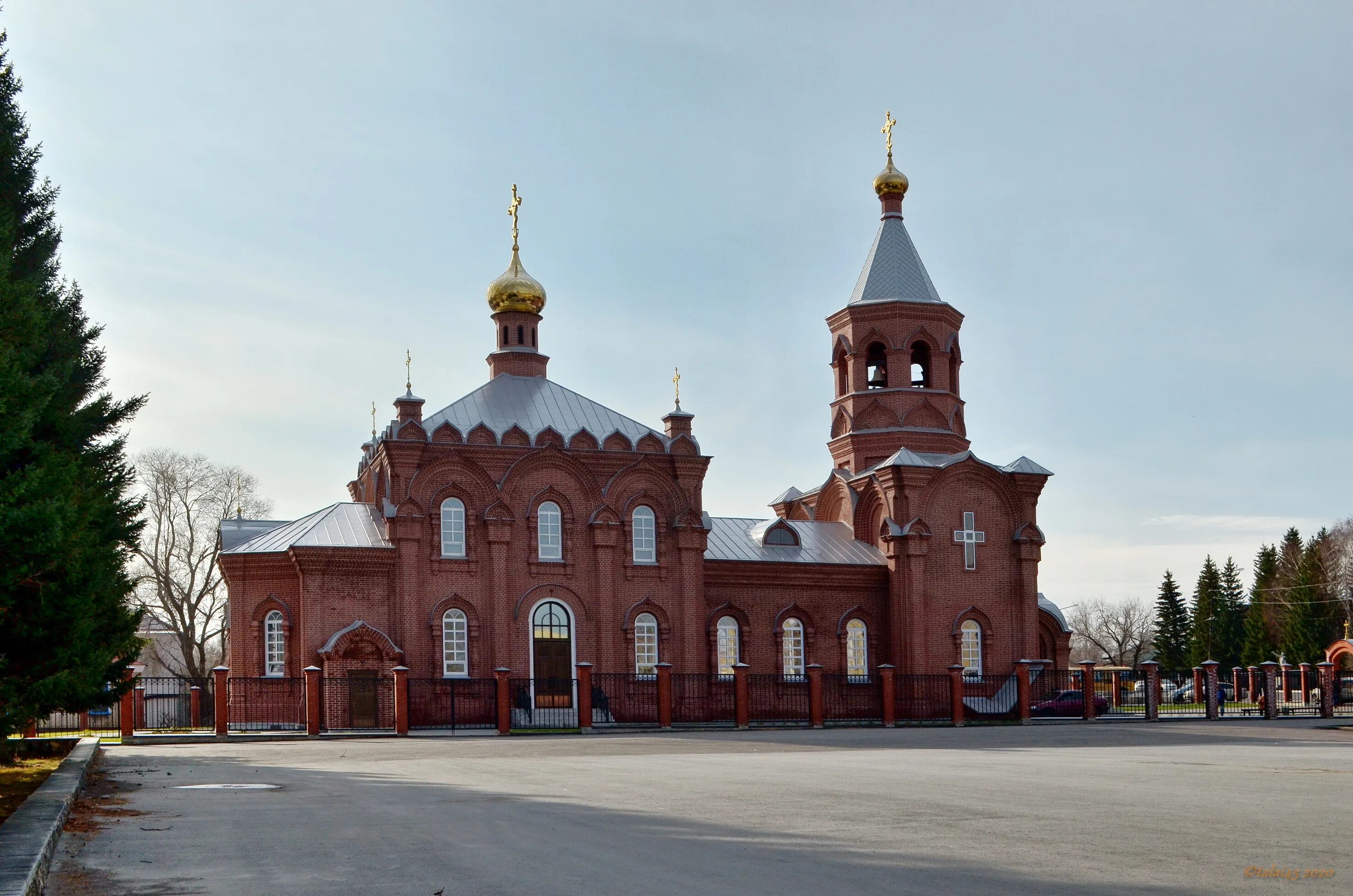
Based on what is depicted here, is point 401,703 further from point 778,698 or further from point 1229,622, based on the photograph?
point 1229,622

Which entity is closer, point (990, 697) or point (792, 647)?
point (990, 697)

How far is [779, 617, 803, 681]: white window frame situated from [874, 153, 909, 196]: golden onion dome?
14159 millimetres

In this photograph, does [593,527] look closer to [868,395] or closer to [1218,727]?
[868,395]

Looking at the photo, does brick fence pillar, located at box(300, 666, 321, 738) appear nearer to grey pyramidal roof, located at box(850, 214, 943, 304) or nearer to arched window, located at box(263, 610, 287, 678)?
arched window, located at box(263, 610, 287, 678)

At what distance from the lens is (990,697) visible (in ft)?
118

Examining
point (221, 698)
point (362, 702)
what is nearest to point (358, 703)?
point (362, 702)

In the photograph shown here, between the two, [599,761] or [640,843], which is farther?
[599,761]

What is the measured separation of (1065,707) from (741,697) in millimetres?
9926

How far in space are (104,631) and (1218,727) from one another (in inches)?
879

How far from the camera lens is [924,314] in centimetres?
3956

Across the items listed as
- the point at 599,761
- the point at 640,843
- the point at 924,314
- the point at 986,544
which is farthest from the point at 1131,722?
the point at 640,843

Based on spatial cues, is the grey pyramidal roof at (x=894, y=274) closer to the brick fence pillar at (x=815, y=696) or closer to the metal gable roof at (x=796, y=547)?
the metal gable roof at (x=796, y=547)

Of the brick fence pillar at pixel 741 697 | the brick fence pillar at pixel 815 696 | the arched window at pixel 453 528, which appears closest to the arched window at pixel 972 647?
the brick fence pillar at pixel 815 696

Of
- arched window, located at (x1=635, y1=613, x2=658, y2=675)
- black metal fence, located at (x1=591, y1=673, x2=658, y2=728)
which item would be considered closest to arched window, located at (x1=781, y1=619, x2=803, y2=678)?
arched window, located at (x1=635, y1=613, x2=658, y2=675)
